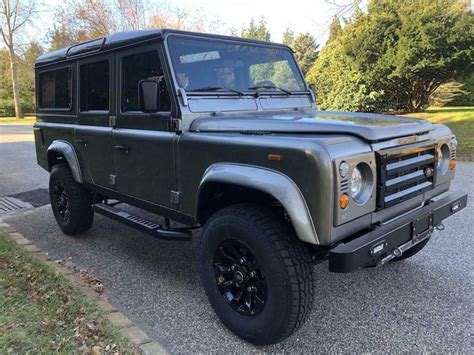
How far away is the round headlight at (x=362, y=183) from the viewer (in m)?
2.46

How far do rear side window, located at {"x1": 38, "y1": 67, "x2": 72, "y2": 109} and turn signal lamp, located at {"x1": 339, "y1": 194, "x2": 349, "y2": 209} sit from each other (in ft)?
11.7

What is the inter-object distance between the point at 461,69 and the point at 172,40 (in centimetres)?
1400

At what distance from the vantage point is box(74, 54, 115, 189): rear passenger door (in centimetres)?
404

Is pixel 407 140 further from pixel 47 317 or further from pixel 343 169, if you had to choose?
pixel 47 317

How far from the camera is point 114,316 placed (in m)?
3.04

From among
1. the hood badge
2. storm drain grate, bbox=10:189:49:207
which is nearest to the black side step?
the hood badge

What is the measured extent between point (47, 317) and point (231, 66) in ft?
8.15

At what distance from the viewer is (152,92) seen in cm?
311

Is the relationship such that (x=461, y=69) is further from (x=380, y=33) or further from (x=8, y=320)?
(x=8, y=320)

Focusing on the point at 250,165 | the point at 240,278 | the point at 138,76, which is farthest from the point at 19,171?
the point at 250,165

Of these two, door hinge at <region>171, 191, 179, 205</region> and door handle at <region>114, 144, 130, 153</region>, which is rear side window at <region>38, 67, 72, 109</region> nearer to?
door handle at <region>114, 144, 130, 153</region>

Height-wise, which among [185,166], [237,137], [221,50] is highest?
[221,50]

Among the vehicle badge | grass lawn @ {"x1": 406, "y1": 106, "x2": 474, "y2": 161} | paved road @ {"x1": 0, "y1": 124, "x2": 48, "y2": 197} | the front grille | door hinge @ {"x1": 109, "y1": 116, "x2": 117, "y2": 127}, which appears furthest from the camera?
grass lawn @ {"x1": 406, "y1": 106, "x2": 474, "y2": 161}

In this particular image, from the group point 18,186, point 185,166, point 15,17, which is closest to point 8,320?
point 185,166
